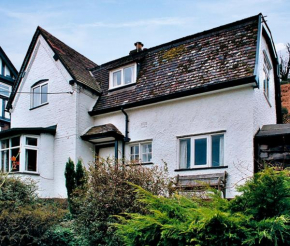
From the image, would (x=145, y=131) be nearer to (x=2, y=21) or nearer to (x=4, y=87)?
(x=2, y=21)

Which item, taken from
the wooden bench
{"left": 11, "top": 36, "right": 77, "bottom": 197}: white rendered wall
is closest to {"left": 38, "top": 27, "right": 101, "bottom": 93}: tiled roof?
{"left": 11, "top": 36, "right": 77, "bottom": 197}: white rendered wall

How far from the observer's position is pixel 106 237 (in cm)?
938

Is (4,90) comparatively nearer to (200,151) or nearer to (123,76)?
(123,76)

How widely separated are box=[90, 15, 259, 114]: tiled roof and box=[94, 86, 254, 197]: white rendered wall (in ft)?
1.73

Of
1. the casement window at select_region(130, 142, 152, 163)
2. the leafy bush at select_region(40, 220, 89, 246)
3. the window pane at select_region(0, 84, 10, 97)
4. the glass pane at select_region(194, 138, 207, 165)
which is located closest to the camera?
the leafy bush at select_region(40, 220, 89, 246)

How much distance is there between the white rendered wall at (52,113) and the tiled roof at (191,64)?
1420mm

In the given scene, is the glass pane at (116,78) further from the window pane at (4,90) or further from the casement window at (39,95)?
the window pane at (4,90)

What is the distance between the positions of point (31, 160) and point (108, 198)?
8530mm

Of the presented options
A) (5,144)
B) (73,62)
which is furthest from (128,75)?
(5,144)

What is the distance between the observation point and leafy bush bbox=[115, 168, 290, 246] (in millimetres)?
5133

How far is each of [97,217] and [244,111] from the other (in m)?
6.66

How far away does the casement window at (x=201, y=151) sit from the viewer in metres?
13.6

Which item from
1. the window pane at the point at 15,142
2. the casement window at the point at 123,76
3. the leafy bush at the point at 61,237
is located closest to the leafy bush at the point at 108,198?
the leafy bush at the point at 61,237

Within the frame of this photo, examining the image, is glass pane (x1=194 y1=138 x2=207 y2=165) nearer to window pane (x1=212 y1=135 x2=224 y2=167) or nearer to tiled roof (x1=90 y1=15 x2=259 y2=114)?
window pane (x1=212 y1=135 x2=224 y2=167)
